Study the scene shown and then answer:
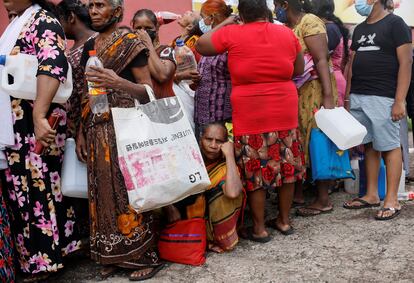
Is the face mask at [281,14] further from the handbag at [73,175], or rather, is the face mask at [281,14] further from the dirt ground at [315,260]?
the handbag at [73,175]

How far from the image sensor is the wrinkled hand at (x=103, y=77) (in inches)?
105

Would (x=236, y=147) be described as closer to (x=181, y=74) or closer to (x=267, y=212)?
(x=181, y=74)

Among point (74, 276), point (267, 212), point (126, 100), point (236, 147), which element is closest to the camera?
point (126, 100)

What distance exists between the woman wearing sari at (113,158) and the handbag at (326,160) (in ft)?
4.84

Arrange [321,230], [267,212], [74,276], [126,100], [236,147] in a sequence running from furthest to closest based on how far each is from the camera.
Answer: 1. [267,212]
2. [321,230]
3. [236,147]
4. [74,276]
5. [126,100]

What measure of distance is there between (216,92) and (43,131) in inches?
55.6

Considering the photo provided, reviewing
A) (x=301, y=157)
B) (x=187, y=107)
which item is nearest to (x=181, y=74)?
(x=187, y=107)

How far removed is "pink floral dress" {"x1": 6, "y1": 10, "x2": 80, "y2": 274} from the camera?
287 centimetres

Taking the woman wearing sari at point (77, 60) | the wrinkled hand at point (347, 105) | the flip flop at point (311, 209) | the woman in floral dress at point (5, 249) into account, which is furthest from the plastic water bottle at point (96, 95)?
the wrinkled hand at point (347, 105)

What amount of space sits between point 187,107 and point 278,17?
1209 millimetres

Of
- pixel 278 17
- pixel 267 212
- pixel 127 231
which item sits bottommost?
pixel 267 212

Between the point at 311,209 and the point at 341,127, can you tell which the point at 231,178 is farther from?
the point at 311,209

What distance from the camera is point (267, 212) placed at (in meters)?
4.29

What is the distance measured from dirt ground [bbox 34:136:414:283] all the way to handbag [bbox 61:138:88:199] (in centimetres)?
56
